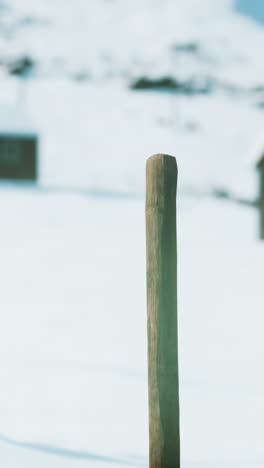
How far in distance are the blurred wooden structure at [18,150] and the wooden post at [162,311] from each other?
32.9m

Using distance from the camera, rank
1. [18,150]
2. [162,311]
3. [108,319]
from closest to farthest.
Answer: [162,311] < [108,319] < [18,150]

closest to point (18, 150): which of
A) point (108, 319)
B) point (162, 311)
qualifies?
point (108, 319)

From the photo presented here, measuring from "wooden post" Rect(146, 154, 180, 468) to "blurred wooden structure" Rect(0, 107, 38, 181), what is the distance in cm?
3295

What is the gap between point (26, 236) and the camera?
20031 millimetres

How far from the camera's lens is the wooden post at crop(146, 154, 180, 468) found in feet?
10.9

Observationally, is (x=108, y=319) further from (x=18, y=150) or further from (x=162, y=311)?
(x=18, y=150)

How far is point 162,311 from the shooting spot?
131 inches

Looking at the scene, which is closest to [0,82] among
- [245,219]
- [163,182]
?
[245,219]

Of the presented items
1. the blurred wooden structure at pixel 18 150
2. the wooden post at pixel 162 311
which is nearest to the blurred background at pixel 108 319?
the blurred wooden structure at pixel 18 150

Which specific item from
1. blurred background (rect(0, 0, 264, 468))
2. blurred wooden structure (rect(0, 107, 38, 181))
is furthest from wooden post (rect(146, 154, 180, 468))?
blurred wooden structure (rect(0, 107, 38, 181))

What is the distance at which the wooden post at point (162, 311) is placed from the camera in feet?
10.9

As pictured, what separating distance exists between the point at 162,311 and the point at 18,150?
3366cm

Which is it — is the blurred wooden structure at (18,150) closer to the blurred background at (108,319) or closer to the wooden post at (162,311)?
the blurred background at (108,319)

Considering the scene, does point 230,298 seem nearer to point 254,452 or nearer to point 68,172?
point 254,452
